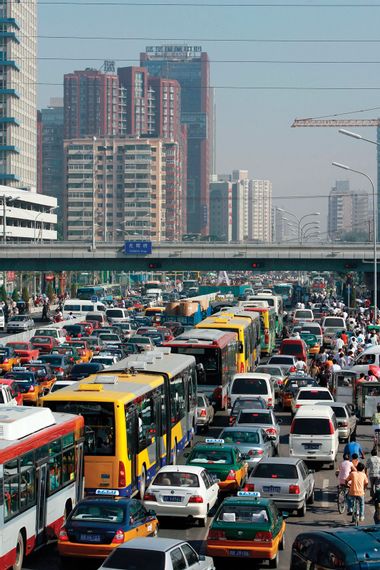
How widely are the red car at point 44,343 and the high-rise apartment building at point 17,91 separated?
377ft

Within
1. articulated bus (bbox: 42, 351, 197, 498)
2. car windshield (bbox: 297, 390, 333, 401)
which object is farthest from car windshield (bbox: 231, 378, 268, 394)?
articulated bus (bbox: 42, 351, 197, 498)

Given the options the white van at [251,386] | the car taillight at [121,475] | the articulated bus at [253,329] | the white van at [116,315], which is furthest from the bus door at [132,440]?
the white van at [116,315]

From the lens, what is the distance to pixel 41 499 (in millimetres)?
18688

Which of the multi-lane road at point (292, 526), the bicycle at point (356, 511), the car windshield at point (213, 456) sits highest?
Answer: the car windshield at point (213, 456)

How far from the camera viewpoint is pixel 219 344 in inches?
1443

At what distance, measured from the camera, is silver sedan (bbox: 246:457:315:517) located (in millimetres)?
21922

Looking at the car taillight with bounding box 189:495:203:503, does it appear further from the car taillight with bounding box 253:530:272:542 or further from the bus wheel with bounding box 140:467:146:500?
the car taillight with bounding box 253:530:272:542

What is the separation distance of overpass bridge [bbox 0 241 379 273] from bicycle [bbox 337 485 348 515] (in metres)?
69.5

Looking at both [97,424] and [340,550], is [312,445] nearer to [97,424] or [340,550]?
[97,424]

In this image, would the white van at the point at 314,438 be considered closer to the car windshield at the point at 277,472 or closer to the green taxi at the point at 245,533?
the car windshield at the point at 277,472

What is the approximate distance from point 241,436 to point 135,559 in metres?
12.3

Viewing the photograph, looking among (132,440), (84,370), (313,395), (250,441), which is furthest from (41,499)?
(84,370)

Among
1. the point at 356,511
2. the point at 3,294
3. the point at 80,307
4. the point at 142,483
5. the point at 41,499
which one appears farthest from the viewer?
the point at 3,294

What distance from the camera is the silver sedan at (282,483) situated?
71.9 ft
